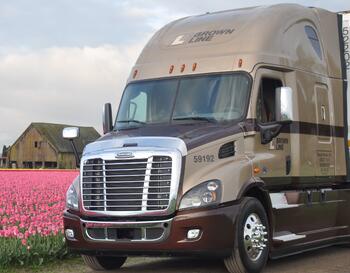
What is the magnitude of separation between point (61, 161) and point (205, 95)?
274 feet

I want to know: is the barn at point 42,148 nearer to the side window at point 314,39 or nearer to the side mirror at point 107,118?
the side window at point 314,39

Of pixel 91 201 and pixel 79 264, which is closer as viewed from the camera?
pixel 91 201

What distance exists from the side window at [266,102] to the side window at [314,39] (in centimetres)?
155

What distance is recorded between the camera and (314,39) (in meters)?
11.1

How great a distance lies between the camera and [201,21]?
1060 cm

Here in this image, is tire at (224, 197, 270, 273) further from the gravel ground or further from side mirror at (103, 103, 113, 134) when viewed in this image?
side mirror at (103, 103, 113, 134)

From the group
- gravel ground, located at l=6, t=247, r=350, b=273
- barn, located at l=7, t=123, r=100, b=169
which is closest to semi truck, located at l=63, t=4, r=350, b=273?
gravel ground, located at l=6, t=247, r=350, b=273

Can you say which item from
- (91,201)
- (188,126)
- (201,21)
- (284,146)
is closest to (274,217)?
(284,146)

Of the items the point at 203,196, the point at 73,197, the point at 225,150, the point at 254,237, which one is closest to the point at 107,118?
the point at 73,197

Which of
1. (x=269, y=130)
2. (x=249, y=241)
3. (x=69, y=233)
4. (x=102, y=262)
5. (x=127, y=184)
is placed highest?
(x=269, y=130)

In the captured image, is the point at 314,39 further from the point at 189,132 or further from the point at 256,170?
the point at 189,132

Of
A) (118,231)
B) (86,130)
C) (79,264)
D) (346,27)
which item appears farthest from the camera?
(86,130)

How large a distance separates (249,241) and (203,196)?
0.99 metres

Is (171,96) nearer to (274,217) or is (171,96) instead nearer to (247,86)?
(247,86)
